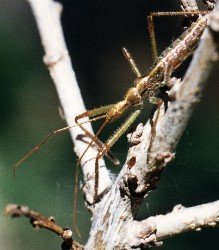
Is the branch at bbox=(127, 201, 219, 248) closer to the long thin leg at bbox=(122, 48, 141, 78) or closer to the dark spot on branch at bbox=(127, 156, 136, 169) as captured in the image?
the dark spot on branch at bbox=(127, 156, 136, 169)

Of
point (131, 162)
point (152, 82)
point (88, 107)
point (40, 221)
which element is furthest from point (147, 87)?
point (88, 107)

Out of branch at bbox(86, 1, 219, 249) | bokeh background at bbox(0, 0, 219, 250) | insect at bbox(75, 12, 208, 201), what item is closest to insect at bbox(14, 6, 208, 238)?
insect at bbox(75, 12, 208, 201)

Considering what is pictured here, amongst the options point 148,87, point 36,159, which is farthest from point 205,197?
point 148,87

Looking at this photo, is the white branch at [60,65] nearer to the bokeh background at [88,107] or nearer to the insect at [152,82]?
the insect at [152,82]

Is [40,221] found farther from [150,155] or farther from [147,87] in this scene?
[147,87]

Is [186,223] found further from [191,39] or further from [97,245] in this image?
[191,39]
